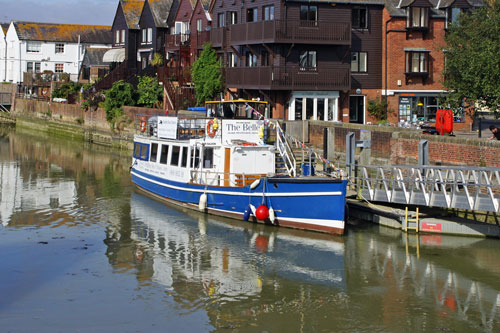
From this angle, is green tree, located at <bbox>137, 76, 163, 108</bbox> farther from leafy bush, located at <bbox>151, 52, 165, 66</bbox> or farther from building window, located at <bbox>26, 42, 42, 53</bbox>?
building window, located at <bbox>26, 42, 42, 53</bbox>

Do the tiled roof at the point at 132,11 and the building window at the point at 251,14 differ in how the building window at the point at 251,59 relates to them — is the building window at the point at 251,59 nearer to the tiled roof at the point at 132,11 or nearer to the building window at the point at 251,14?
the building window at the point at 251,14

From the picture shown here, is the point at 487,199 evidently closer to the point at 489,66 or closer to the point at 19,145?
the point at 489,66

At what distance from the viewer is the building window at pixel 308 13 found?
4287 cm

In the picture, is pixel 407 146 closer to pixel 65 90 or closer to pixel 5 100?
pixel 65 90

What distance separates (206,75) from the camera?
1961 inches

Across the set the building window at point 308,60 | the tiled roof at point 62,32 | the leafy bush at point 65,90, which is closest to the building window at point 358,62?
the building window at point 308,60

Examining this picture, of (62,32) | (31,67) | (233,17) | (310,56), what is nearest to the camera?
(310,56)

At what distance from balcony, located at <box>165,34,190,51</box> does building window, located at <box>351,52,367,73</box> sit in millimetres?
16744

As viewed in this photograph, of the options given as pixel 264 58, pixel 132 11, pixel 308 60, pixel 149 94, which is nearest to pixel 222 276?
pixel 308 60

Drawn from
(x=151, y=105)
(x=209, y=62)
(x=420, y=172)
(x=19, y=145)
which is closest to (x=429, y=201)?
(x=420, y=172)

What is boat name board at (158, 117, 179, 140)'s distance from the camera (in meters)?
30.9

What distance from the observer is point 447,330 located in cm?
1659

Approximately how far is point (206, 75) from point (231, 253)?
28.4 metres

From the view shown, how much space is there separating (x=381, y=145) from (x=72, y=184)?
52.1 ft
